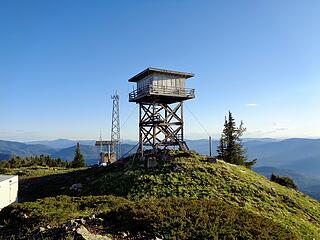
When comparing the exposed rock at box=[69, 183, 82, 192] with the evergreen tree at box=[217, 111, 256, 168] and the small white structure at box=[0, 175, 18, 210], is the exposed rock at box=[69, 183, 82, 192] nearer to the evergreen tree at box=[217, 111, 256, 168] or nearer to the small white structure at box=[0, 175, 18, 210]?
the small white structure at box=[0, 175, 18, 210]

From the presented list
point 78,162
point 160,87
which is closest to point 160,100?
point 160,87

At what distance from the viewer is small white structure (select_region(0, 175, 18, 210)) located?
25.2 meters

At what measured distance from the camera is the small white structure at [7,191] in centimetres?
2519

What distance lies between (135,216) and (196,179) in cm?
1323

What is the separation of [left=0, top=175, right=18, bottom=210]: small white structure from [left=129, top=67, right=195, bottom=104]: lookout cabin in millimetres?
15608

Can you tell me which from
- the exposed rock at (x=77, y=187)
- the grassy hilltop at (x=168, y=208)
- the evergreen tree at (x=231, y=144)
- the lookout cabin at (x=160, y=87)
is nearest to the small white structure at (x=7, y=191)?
the grassy hilltop at (x=168, y=208)

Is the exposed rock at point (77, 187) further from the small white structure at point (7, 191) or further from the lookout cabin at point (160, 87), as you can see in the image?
the lookout cabin at point (160, 87)

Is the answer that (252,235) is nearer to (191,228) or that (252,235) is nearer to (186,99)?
(191,228)

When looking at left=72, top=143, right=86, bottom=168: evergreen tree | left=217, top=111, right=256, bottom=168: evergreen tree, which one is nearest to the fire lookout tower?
left=217, top=111, right=256, bottom=168: evergreen tree

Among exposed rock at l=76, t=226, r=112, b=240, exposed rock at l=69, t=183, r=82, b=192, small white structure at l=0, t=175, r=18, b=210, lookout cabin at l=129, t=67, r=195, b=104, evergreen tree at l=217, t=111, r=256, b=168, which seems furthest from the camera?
evergreen tree at l=217, t=111, r=256, b=168

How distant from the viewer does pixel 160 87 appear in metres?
34.5

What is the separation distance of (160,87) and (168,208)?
2225cm

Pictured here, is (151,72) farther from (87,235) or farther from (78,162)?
(78,162)

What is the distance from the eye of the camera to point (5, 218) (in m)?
16.1
